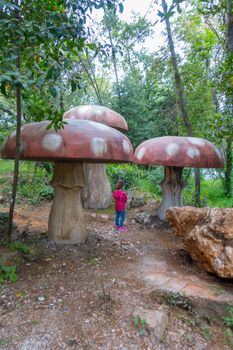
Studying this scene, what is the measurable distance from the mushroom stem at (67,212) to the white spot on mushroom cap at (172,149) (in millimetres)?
1473

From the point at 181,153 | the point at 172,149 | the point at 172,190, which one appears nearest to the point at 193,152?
the point at 181,153

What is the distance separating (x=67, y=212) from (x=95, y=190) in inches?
117

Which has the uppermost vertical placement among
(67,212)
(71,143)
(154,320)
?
(71,143)

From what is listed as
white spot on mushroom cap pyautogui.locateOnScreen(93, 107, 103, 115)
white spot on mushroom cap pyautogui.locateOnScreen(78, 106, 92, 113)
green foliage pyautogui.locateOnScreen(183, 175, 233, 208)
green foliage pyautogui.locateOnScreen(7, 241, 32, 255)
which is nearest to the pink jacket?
white spot on mushroom cap pyautogui.locateOnScreen(93, 107, 103, 115)

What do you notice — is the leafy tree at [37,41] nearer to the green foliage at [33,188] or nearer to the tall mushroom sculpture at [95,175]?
the tall mushroom sculpture at [95,175]

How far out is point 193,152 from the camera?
4371 millimetres

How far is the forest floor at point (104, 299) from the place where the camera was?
2203 millimetres

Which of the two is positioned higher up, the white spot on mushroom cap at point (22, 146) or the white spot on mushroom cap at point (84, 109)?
the white spot on mushroom cap at point (84, 109)

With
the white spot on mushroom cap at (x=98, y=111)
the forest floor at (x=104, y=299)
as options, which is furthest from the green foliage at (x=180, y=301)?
the white spot on mushroom cap at (x=98, y=111)

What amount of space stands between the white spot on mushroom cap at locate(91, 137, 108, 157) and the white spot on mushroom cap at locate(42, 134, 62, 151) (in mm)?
341

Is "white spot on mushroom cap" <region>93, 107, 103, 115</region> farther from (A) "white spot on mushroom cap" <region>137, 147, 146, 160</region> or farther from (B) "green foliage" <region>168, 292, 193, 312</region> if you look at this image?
(B) "green foliage" <region>168, 292, 193, 312</region>

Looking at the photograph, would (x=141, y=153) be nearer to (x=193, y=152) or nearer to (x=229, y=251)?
(x=193, y=152)

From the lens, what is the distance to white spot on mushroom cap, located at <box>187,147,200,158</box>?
4.35 meters

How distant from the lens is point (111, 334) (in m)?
2.22
